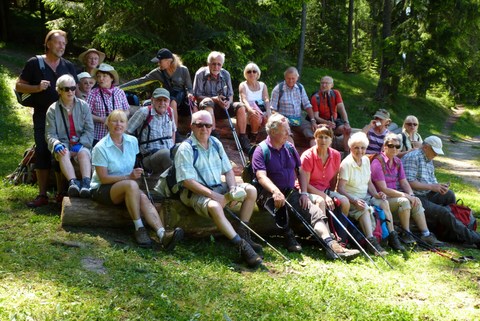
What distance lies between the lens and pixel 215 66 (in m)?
9.01

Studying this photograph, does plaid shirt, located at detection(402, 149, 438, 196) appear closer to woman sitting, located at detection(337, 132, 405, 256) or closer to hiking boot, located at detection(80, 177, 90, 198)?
woman sitting, located at detection(337, 132, 405, 256)

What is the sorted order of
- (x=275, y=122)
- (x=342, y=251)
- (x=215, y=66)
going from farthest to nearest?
(x=215, y=66)
(x=275, y=122)
(x=342, y=251)

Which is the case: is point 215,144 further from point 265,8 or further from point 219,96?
point 265,8

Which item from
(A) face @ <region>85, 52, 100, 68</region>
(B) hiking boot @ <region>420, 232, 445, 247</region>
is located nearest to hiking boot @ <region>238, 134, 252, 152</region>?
(A) face @ <region>85, 52, 100, 68</region>

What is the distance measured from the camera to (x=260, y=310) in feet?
15.9

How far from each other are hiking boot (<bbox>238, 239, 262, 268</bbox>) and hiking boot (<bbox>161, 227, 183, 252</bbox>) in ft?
2.29

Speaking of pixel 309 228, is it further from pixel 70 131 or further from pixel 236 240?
pixel 70 131

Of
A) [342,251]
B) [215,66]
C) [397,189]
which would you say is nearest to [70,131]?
[215,66]

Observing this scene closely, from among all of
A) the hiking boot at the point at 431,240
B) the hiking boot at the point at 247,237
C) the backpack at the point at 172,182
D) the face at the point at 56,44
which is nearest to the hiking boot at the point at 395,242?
the hiking boot at the point at 431,240

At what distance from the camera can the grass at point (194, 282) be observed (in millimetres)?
4543

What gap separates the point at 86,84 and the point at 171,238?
3074 millimetres

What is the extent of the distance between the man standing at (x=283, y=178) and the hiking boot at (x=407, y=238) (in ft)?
4.98

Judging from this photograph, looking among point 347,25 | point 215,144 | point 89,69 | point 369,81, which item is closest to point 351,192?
point 215,144

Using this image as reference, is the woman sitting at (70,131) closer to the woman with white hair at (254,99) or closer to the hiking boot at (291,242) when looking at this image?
the hiking boot at (291,242)
